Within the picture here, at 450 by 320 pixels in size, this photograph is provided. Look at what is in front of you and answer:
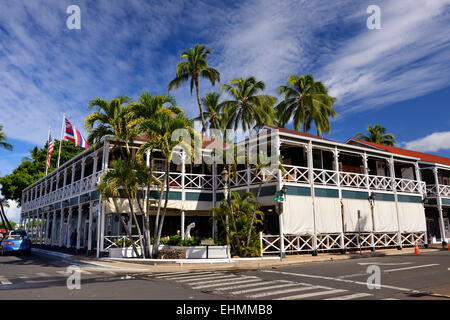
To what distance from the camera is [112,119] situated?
688 inches

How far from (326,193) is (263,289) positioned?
11.9 meters

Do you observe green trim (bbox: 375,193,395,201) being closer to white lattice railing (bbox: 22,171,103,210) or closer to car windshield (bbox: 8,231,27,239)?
white lattice railing (bbox: 22,171,103,210)

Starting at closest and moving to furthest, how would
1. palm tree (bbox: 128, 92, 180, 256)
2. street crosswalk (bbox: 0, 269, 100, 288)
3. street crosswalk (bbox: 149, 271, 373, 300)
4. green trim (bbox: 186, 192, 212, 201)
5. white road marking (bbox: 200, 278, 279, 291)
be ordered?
street crosswalk (bbox: 149, 271, 373, 300)
white road marking (bbox: 200, 278, 279, 291)
street crosswalk (bbox: 0, 269, 100, 288)
palm tree (bbox: 128, 92, 180, 256)
green trim (bbox: 186, 192, 212, 201)

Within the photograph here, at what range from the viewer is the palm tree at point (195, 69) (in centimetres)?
2878

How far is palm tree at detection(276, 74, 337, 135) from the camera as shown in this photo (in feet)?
109

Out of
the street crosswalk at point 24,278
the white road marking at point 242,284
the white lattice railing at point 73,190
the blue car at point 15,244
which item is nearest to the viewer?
the white road marking at point 242,284

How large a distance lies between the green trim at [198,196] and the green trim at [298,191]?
5730 millimetres

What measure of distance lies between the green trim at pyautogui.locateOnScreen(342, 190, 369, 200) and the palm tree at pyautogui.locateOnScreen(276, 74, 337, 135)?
11839mm

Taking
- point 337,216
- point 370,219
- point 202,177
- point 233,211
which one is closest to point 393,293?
point 233,211

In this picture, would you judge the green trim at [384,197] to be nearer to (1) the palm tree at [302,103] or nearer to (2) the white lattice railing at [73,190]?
(1) the palm tree at [302,103]

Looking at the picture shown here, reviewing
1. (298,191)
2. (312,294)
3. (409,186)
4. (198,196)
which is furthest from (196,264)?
(409,186)

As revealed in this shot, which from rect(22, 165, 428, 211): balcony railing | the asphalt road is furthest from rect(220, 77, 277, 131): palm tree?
the asphalt road

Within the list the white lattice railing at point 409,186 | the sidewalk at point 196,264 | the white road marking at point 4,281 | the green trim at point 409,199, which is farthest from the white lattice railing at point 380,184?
the white road marking at point 4,281
